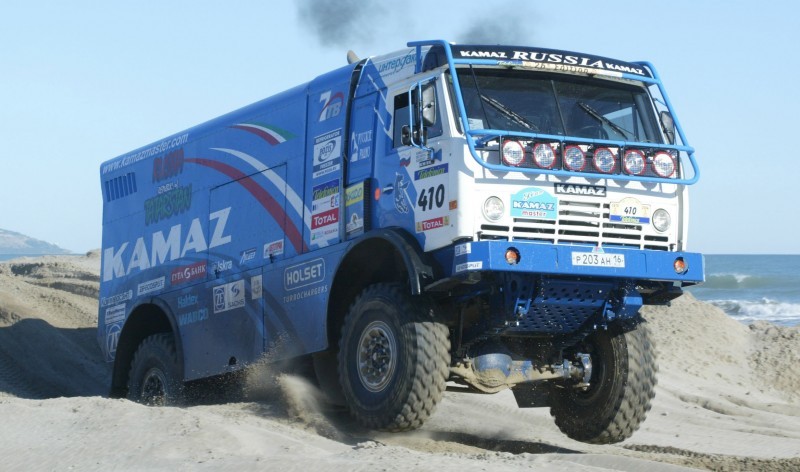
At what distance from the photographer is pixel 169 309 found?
1395cm

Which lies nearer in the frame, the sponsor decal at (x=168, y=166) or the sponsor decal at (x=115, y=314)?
the sponsor decal at (x=168, y=166)

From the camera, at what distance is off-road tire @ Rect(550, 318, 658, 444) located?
11227 millimetres

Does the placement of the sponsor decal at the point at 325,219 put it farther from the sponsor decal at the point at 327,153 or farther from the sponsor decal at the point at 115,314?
the sponsor decal at the point at 115,314

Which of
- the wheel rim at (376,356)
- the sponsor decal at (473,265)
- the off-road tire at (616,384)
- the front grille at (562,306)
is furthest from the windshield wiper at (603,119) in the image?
the wheel rim at (376,356)

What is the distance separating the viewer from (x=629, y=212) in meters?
10.4

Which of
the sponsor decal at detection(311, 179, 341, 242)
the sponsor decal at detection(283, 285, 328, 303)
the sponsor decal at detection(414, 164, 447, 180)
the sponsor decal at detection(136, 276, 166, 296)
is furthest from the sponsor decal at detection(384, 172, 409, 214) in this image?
the sponsor decal at detection(136, 276, 166, 296)

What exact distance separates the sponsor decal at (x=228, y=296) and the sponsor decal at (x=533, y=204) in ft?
12.5

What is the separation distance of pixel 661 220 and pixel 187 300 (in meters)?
5.59

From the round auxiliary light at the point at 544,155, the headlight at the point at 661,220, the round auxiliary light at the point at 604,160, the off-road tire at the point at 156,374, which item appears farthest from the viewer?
the off-road tire at the point at 156,374

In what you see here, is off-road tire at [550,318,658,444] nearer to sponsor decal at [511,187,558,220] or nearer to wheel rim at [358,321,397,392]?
sponsor decal at [511,187,558,220]

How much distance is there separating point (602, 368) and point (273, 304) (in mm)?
3242

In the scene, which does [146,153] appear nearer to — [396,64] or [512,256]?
[396,64]

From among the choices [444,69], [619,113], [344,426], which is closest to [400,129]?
[444,69]

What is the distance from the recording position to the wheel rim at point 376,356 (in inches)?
412
